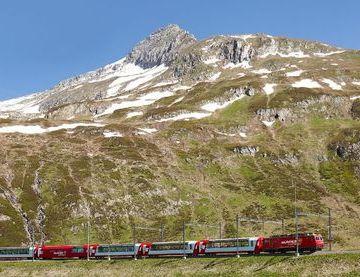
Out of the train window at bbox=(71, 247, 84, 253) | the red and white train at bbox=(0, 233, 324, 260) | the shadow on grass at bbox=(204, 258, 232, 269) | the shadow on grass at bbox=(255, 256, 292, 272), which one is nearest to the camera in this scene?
the shadow on grass at bbox=(255, 256, 292, 272)

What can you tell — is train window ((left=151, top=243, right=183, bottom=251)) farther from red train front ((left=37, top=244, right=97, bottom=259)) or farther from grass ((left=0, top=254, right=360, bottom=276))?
red train front ((left=37, top=244, right=97, bottom=259))

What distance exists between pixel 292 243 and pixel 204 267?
14.9m

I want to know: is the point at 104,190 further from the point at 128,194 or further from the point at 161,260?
the point at 161,260

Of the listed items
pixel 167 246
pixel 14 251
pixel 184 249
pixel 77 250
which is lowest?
pixel 14 251

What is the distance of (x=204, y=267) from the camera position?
3337 inches

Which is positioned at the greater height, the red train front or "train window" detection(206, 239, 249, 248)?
"train window" detection(206, 239, 249, 248)

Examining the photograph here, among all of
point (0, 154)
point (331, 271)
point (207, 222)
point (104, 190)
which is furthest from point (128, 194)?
point (331, 271)

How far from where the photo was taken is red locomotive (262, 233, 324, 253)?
8356 cm

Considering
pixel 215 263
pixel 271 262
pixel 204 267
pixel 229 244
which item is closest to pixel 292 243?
pixel 271 262

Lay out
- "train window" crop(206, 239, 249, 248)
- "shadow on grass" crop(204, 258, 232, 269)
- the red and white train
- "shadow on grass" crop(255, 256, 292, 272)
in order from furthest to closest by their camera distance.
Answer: "train window" crop(206, 239, 249, 248)
the red and white train
"shadow on grass" crop(204, 258, 232, 269)
"shadow on grass" crop(255, 256, 292, 272)

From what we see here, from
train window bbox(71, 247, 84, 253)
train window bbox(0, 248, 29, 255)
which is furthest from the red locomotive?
train window bbox(0, 248, 29, 255)

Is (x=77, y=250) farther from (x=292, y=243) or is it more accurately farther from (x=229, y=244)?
(x=292, y=243)

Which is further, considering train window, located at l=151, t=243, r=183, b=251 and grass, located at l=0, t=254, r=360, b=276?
train window, located at l=151, t=243, r=183, b=251

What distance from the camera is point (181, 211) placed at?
6403 inches
